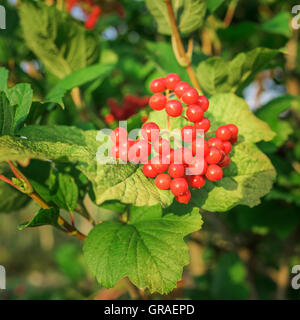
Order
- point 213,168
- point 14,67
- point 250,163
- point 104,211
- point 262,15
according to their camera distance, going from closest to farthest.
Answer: point 213,168, point 250,163, point 104,211, point 14,67, point 262,15

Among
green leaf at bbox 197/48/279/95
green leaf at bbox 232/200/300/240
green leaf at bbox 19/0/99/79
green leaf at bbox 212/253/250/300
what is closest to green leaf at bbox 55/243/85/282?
green leaf at bbox 212/253/250/300

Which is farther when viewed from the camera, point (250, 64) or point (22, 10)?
point (22, 10)

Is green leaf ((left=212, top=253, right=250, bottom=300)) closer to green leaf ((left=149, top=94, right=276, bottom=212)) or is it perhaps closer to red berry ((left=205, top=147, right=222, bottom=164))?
green leaf ((left=149, top=94, right=276, bottom=212))

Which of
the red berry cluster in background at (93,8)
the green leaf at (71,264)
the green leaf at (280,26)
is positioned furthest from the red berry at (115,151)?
the green leaf at (71,264)

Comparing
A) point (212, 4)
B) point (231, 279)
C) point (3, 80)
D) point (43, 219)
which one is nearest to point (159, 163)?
point (43, 219)

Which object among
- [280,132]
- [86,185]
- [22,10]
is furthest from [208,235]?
[22,10]
